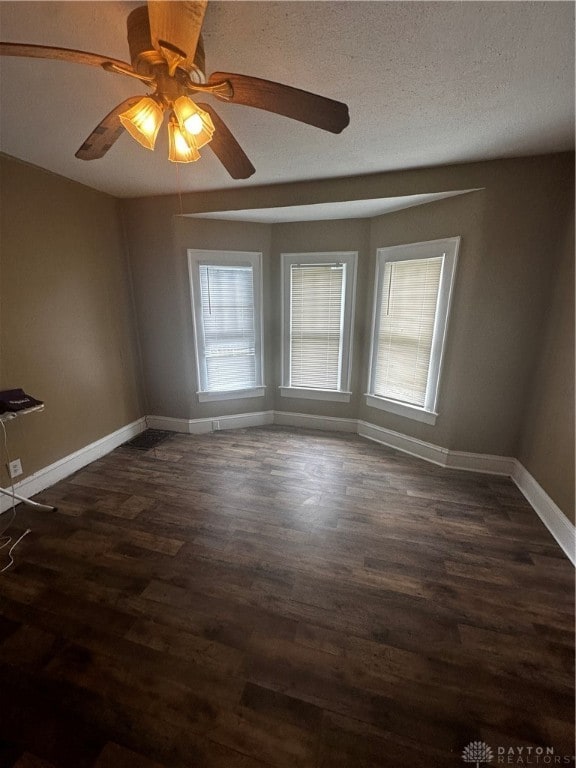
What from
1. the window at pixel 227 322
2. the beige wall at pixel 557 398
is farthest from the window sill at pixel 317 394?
the beige wall at pixel 557 398

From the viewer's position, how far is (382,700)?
1161 mm

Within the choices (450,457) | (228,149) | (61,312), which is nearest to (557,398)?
(450,457)

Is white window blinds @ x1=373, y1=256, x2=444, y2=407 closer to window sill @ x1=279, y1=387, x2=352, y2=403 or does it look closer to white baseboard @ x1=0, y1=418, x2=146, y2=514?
window sill @ x1=279, y1=387, x2=352, y2=403

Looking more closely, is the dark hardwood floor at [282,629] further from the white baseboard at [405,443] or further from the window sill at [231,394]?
the window sill at [231,394]

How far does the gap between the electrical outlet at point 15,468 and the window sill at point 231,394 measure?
1.66 metres

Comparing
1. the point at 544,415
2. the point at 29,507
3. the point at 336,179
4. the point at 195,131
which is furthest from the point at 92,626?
the point at 336,179

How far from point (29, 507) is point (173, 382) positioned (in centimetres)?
168

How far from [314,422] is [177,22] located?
327 cm

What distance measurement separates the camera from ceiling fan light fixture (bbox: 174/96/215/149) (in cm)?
108

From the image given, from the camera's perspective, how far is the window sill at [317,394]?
3480 mm

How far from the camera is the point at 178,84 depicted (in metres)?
1.03

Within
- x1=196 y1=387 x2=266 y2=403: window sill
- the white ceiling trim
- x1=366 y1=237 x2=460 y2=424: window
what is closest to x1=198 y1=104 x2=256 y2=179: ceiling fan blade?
the white ceiling trim

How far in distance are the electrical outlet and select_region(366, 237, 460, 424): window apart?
332cm

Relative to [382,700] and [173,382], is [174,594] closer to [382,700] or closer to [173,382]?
[382,700]
